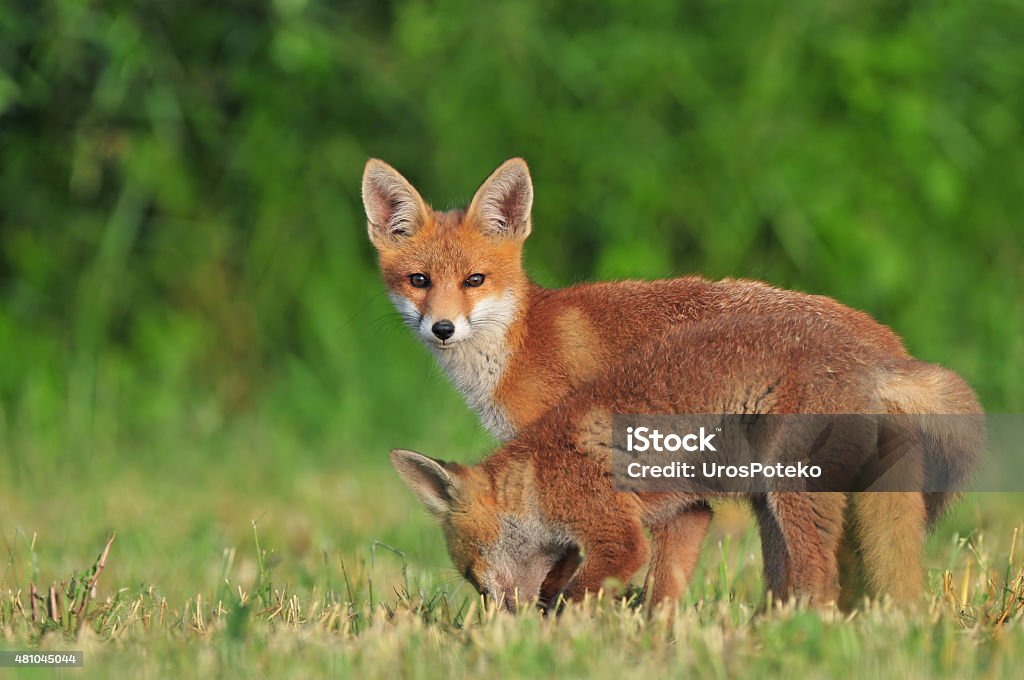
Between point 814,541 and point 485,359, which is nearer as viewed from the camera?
point 814,541

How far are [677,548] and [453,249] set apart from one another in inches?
64.4

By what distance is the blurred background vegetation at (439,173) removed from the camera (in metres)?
8.27

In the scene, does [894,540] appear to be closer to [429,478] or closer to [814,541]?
[814,541]

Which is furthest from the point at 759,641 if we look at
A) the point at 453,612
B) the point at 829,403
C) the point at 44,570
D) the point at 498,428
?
the point at 44,570

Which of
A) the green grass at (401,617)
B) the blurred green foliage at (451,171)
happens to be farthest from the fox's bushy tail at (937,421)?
the blurred green foliage at (451,171)

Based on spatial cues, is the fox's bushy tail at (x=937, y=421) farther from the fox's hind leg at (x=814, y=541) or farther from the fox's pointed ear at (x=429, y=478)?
the fox's pointed ear at (x=429, y=478)

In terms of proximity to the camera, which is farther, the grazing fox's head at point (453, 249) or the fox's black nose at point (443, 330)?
the grazing fox's head at point (453, 249)

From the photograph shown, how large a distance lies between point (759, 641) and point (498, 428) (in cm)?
185

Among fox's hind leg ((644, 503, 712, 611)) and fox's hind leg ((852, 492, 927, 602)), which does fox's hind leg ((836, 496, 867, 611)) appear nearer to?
fox's hind leg ((852, 492, 927, 602))

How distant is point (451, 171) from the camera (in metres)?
8.43

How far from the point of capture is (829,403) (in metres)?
4.10

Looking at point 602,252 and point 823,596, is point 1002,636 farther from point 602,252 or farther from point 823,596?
point 602,252

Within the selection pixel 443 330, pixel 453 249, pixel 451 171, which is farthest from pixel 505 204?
pixel 451 171

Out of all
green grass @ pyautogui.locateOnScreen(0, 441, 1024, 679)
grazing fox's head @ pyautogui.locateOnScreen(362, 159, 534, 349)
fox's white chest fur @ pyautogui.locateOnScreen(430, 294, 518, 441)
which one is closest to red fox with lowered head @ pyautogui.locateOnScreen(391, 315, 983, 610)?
green grass @ pyautogui.locateOnScreen(0, 441, 1024, 679)
